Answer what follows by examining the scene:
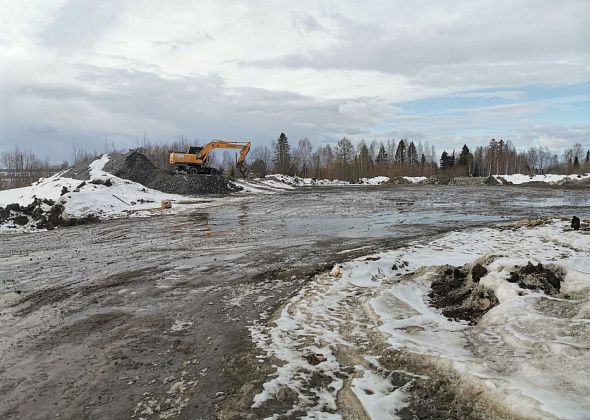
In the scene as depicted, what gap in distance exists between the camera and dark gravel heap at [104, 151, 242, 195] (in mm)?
32000

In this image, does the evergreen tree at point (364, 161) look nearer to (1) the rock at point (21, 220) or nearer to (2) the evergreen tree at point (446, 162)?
(2) the evergreen tree at point (446, 162)

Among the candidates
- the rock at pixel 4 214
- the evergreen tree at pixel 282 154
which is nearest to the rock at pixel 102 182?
the rock at pixel 4 214

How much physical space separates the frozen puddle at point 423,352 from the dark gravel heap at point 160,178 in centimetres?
2599

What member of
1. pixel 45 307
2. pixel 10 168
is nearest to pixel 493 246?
pixel 45 307

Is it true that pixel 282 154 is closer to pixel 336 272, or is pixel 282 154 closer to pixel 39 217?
pixel 39 217

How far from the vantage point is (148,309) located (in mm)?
6809

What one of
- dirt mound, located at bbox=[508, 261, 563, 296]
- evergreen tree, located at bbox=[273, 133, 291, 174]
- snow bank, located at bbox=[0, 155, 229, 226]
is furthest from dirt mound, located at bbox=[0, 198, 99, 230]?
evergreen tree, located at bbox=[273, 133, 291, 174]

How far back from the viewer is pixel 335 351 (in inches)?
197

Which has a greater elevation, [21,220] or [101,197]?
[101,197]

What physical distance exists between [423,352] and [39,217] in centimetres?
1887

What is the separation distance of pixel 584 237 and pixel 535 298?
270 inches

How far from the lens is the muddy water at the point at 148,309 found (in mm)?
4129

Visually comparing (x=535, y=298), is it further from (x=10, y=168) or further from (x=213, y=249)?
(x=10, y=168)

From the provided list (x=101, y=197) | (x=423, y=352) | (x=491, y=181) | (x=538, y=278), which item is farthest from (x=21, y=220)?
(x=491, y=181)
